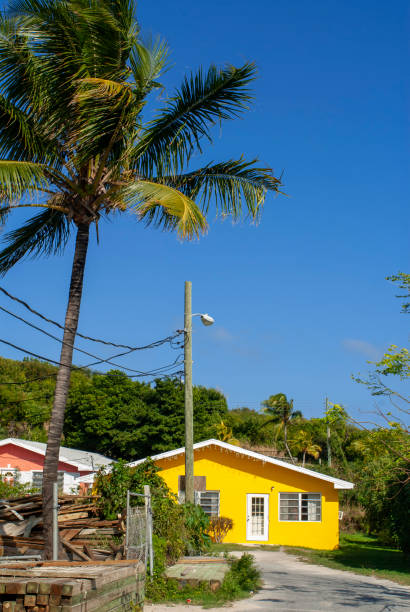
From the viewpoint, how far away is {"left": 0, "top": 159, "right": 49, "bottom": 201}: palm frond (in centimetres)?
1048

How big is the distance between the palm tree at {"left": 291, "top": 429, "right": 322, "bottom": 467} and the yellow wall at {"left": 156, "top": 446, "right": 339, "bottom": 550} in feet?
104

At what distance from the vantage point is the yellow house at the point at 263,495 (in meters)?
29.0

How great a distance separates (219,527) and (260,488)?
2.69 meters

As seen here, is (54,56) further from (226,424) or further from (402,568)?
(226,424)

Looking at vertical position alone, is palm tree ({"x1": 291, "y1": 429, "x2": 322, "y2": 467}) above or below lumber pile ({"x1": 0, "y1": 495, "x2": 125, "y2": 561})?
above

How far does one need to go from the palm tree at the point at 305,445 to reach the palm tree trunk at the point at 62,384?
51.1 meters

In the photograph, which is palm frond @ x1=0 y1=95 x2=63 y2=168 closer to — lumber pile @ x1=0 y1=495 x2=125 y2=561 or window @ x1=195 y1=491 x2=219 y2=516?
lumber pile @ x1=0 y1=495 x2=125 y2=561

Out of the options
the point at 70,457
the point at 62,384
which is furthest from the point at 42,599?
the point at 70,457

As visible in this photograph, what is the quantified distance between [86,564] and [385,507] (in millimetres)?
16184

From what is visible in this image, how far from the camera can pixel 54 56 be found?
11453 millimetres

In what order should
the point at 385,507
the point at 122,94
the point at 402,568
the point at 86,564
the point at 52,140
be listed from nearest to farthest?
the point at 86,564 < the point at 122,94 < the point at 52,140 < the point at 402,568 < the point at 385,507

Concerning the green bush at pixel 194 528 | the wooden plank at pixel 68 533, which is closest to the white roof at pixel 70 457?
the green bush at pixel 194 528

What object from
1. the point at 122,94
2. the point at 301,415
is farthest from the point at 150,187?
the point at 301,415

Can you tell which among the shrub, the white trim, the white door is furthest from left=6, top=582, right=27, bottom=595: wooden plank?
the white trim
